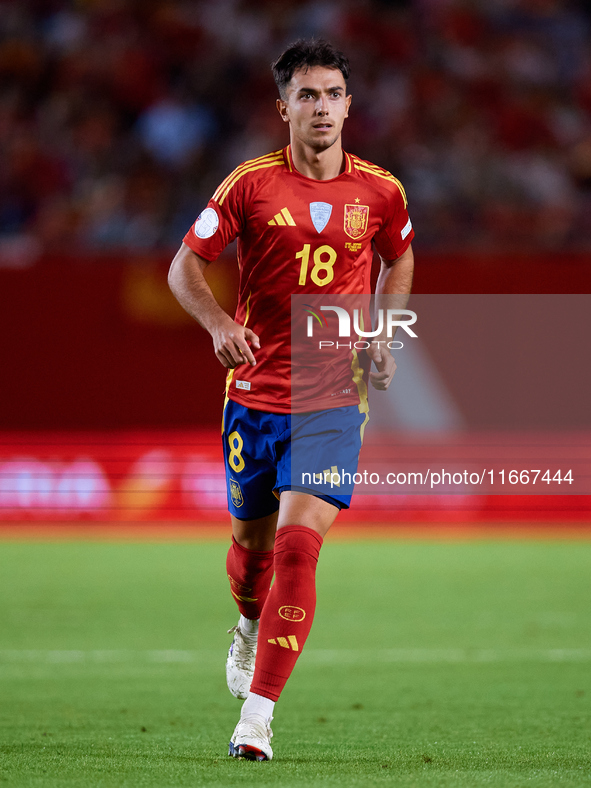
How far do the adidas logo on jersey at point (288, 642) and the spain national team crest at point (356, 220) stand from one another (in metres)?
1.50

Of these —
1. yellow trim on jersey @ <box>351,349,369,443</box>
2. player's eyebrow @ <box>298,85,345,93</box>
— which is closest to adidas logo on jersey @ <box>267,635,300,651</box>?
yellow trim on jersey @ <box>351,349,369,443</box>

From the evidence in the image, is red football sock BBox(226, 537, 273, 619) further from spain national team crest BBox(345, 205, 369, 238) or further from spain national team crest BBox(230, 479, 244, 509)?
spain national team crest BBox(345, 205, 369, 238)

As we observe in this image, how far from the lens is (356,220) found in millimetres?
4461

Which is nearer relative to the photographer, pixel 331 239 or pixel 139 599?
pixel 331 239

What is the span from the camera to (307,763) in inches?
151

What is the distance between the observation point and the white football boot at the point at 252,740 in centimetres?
384

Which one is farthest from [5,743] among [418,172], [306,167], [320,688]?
[418,172]

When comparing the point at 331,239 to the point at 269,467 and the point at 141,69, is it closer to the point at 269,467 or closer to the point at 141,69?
the point at 269,467

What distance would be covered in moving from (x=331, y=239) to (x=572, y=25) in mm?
11775

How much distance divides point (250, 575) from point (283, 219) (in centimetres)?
154

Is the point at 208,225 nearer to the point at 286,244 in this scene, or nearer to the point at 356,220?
the point at 286,244

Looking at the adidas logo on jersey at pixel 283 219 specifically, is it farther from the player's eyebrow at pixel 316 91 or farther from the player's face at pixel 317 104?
the player's eyebrow at pixel 316 91

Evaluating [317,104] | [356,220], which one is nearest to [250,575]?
[356,220]

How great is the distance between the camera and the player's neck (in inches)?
176
